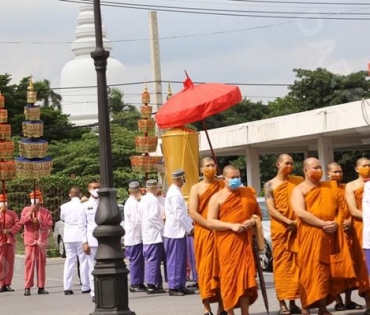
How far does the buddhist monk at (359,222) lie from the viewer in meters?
12.1

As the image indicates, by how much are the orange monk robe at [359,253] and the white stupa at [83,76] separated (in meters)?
54.6

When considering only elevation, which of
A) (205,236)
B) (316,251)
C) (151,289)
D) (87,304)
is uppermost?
(205,236)

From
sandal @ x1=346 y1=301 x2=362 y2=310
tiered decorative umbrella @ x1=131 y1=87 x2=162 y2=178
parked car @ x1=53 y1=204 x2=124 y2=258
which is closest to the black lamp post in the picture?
sandal @ x1=346 y1=301 x2=362 y2=310

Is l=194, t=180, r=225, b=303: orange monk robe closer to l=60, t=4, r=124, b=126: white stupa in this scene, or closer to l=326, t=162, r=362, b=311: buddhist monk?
l=326, t=162, r=362, b=311: buddhist monk

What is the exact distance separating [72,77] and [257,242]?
5895 centimetres

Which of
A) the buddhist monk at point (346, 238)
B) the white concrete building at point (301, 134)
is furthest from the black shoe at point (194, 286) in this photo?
the white concrete building at point (301, 134)

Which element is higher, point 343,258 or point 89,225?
point 89,225

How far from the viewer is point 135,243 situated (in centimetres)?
1734

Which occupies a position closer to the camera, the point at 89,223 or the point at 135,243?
the point at 89,223

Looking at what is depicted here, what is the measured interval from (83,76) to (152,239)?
5335 cm

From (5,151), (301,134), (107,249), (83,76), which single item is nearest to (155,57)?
(301,134)

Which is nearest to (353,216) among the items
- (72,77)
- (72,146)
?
(72,146)

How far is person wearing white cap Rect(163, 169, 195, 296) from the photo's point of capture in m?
15.5

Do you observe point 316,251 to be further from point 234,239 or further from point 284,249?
point 234,239
